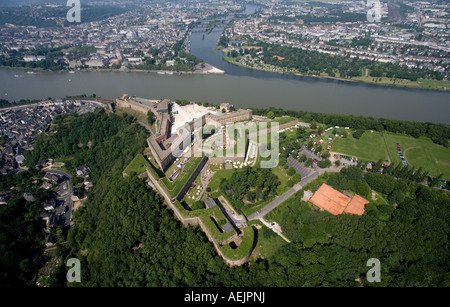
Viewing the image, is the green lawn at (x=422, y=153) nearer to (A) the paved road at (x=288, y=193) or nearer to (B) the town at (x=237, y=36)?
(A) the paved road at (x=288, y=193)

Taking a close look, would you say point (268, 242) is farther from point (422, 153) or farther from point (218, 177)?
point (422, 153)

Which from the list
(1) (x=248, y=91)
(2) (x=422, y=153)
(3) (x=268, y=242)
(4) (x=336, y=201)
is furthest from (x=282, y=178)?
(1) (x=248, y=91)

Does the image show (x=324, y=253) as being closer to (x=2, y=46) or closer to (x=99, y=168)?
(x=99, y=168)

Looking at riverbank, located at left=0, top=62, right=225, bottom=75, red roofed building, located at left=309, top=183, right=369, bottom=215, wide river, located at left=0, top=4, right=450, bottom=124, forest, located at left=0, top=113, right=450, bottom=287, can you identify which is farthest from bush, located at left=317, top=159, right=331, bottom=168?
riverbank, located at left=0, top=62, right=225, bottom=75

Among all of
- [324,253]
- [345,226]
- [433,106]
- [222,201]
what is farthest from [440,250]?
[433,106]

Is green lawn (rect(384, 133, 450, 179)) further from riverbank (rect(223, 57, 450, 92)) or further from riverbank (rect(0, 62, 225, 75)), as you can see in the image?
riverbank (rect(0, 62, 225, 75))

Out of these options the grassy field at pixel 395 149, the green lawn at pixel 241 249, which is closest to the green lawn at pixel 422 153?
the grassy field at pixel 395 149
